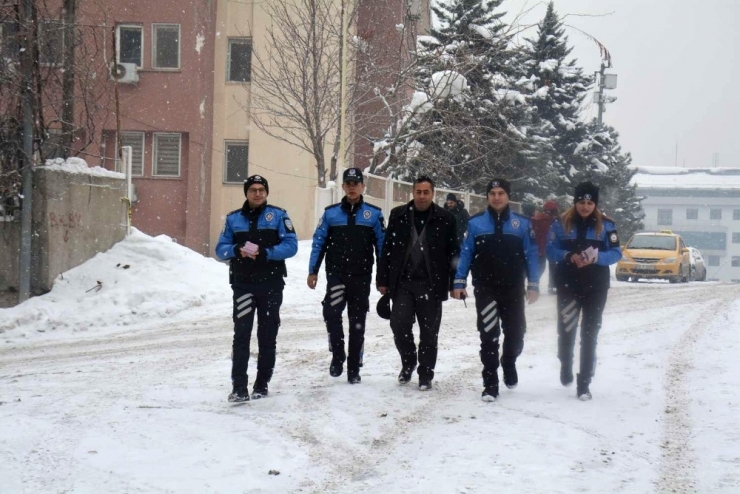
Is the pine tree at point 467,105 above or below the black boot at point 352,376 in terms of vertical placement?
above

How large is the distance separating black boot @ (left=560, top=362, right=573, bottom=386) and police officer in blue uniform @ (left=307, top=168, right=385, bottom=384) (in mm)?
1786

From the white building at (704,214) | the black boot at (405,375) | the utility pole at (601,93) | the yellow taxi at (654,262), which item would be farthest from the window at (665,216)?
the black boot at (405,375)

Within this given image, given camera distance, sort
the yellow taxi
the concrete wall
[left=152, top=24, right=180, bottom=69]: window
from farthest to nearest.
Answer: the yellow taxi < [left=152, top=24, right=180, bottom=69]: window < the concrete wall

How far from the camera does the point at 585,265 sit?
736cm

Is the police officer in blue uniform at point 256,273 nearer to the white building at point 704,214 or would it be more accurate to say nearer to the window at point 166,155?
the window at point 166,155

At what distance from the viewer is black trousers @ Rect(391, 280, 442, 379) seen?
7.67m

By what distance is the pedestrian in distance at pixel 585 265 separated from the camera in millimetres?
7410

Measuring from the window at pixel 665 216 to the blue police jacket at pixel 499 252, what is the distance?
10477 cm

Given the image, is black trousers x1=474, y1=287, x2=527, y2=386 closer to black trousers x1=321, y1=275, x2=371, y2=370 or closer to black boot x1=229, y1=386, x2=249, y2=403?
black trousers x1=321, y1=275, x2=371, y2=370

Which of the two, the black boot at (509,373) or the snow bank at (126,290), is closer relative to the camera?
the black boot at (509,373)

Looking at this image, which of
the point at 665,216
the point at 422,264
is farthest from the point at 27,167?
the point at 665,216

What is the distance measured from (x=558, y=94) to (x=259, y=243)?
112ft

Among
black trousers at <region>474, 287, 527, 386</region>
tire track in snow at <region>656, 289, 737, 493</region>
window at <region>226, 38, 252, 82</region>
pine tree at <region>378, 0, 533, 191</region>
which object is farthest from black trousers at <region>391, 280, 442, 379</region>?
window at <region>226, 38, 252, 82</region>

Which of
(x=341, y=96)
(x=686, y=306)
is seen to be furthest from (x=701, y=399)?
(x=341, y=96)
